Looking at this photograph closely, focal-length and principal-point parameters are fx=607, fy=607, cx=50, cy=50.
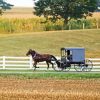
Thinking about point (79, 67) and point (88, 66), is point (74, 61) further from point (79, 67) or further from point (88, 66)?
point (88, 66)

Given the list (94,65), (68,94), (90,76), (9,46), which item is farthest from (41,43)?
(68,94)

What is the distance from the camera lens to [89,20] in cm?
9000

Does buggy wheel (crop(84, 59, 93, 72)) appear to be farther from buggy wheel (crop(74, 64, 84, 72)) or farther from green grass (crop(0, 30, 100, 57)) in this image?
green grass (crop(0, 30, 100, 57))

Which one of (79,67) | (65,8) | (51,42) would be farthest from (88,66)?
(65,8)

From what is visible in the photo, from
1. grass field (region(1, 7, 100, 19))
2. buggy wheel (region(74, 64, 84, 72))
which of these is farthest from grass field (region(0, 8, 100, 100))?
grass field (region(1, 7, 100, 19))

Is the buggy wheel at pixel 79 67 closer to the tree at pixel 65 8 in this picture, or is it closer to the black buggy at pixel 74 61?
the black buggy at pixel 74 61

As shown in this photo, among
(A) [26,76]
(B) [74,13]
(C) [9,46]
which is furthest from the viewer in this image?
(B) [74,13]

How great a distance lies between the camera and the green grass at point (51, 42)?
186 feet

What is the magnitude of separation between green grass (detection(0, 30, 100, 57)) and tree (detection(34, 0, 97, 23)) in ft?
43.3

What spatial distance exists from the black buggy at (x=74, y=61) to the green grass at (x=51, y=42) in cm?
1454

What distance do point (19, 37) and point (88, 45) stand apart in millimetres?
8142

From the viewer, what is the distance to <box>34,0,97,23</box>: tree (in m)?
82.8

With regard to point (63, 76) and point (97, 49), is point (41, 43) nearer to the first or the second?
point (97, 49)

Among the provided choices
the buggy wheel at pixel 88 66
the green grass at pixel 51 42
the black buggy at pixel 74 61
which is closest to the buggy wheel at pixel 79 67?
the black buggy at pixel 74 61
